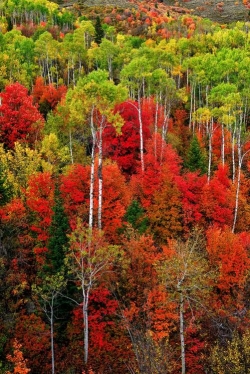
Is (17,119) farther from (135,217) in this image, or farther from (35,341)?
(35,341)

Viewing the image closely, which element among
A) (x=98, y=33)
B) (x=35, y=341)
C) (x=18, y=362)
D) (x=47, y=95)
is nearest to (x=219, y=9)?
(x=98, y=33)

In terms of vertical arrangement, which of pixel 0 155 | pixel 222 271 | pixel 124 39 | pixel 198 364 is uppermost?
pixel 124 39

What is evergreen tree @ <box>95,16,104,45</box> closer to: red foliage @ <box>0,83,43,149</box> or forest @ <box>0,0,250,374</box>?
forest @ <box>0,0,250,374</box>

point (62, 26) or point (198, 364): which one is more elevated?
point (62, 26)

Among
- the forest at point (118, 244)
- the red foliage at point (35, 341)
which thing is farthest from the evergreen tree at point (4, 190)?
the red foliage at point (35, 341)

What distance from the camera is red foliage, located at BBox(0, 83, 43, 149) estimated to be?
51000mm

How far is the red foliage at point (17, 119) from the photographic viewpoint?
51.0 m

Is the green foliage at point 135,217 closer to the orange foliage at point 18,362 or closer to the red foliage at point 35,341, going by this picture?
the red foliage at point 35,341

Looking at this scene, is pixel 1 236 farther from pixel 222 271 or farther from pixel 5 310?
pixel 222 271

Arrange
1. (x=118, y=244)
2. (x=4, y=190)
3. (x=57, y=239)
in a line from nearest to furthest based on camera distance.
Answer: (x=57, y=239) → (x=4, y=190) → (x=118, y=244)

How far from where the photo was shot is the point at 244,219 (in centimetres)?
5100

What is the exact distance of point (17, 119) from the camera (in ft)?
169

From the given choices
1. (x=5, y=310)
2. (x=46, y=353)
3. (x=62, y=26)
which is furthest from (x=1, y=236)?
(x=62, y=26)

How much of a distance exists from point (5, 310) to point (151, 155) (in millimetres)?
25017
